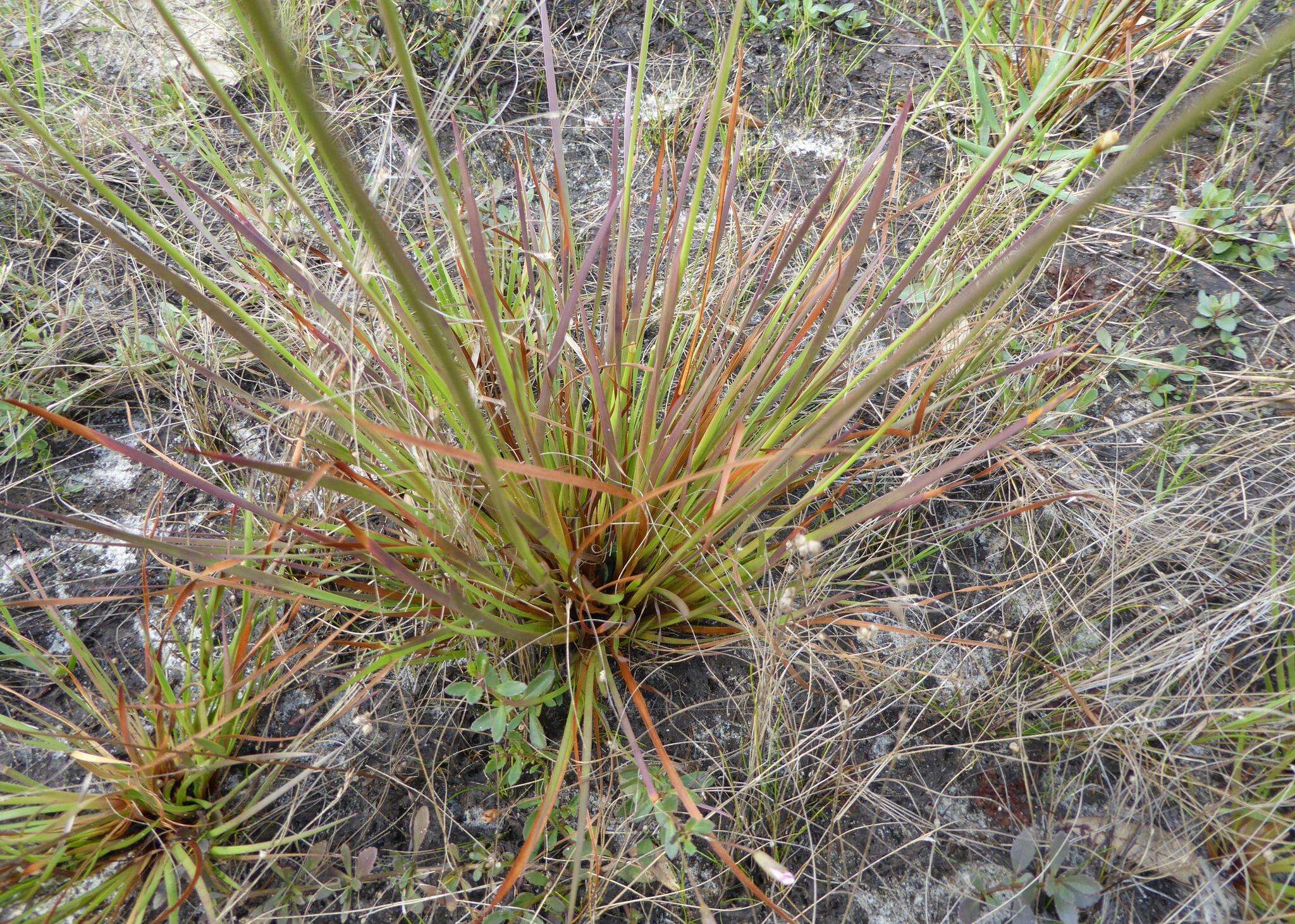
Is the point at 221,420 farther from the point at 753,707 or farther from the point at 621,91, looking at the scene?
the point at 621,91

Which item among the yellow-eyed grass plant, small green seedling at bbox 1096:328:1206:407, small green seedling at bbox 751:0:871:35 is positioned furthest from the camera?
small green seedling at bbox 751:0:871:35

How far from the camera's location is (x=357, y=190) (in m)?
0.35

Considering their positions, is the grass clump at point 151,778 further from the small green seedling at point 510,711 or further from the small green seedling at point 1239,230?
the small green seedling at point 1239,230

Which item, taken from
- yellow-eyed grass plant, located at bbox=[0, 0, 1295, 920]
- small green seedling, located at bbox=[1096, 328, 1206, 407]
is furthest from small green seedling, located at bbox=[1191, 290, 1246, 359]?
yellow-eyed grass plant, located at bbox=[0, 0, 1295, 920]

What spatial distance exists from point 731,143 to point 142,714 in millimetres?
1127

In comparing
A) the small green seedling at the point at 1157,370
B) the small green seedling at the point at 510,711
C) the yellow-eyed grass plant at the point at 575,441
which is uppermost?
the yellow-eyed grass plant at the point at 575,441

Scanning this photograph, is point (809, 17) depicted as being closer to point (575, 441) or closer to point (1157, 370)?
point (1157, 370)

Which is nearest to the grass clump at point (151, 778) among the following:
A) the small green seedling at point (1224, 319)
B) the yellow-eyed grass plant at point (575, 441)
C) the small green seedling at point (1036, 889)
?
the yellow-eyed grass plant at point (575, 441)

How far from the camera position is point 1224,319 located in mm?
1202

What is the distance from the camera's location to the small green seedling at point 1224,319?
119cm

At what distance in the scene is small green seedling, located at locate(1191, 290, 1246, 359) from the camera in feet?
3.90

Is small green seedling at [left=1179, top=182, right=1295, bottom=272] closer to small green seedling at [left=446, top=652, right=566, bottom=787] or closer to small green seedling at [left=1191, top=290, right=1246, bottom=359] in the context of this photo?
small green seedling at [left=1191, top=290, right=1246, bottom=359]

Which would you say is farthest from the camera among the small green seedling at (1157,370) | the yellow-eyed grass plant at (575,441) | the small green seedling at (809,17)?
the small green seedling at (809,17)

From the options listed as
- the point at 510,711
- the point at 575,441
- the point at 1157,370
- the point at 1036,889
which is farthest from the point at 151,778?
the point at 1157,370
